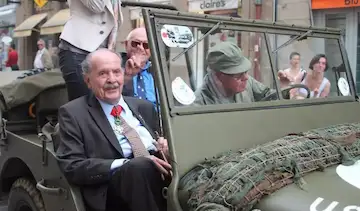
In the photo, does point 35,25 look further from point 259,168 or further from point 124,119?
point 259,168

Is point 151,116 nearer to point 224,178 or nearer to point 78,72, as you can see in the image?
point 78,72

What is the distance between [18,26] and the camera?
1986 cm

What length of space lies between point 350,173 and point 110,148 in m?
1.13

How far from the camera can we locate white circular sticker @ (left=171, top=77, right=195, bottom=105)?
2.53 metres

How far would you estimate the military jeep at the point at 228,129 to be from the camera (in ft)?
6.76

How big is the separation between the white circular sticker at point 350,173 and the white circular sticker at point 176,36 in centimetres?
91

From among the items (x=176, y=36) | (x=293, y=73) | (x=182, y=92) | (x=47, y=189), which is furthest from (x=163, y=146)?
(x=293, y=73)

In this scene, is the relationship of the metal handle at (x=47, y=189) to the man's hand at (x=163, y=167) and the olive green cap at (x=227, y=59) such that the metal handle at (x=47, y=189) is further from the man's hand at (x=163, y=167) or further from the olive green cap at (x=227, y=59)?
the olive green cap at (x=227, y=59)

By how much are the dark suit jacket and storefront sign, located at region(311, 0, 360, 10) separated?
7.38 metres

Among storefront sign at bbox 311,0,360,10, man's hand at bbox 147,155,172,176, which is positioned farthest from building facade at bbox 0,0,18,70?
man's hand at bbox 147,155,172,176

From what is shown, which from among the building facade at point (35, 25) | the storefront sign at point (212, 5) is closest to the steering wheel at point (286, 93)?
the storefront sign at point (212, 5)

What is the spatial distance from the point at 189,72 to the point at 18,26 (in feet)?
60.2

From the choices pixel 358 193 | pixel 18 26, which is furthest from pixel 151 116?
pixel 18 26

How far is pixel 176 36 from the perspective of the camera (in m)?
2.60
